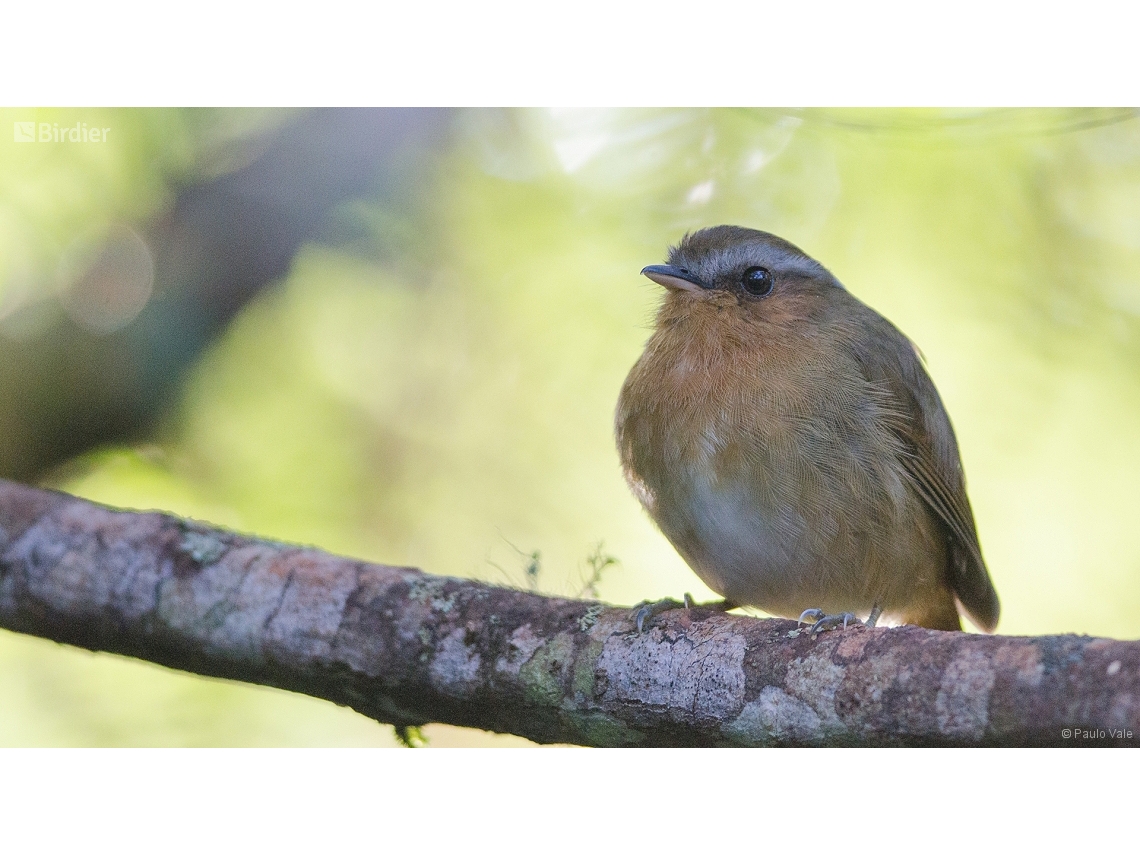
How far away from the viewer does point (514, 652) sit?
110 inches

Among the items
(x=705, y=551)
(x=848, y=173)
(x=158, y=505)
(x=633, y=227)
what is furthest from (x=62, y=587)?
(x=848, y=173)

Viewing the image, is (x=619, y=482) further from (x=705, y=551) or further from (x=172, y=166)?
(x=172, y=166)

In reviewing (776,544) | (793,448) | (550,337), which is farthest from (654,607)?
(550,337)

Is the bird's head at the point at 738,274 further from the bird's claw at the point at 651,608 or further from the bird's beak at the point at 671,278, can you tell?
the bird's claw at the point at 651,608

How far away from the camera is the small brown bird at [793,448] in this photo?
2877mm

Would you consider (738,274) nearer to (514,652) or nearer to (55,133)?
(514,652)

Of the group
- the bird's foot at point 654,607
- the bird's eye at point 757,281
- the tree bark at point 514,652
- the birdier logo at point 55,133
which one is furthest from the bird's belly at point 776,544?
the birdier logo at point 55,133

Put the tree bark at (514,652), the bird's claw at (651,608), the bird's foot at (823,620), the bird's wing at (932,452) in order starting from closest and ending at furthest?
the tree bark at (514,652)
the bird's foot at (823,620)
the bird's claw at (651,608)
the bird's wing at (932,452)

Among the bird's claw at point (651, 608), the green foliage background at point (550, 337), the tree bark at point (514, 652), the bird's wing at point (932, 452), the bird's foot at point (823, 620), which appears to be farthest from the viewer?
the green foliage background at point (550, 337)

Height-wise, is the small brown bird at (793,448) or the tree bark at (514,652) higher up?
the small brown bird at (793,448)

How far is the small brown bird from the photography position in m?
2.88

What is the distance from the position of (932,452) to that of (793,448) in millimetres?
656

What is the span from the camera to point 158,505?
3734 mm
